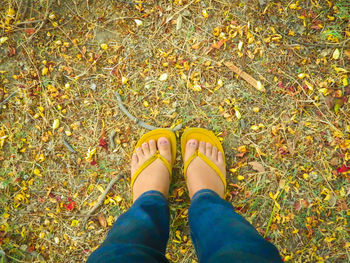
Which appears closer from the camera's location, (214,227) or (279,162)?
(214,227)

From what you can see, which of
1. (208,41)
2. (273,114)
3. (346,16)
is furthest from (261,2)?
(273,114)

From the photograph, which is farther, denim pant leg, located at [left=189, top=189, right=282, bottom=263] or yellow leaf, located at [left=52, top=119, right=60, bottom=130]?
yellow leaf, located at [left=52, top=119, right=60, bottom=130]

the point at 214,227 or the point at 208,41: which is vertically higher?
the point at 208,41

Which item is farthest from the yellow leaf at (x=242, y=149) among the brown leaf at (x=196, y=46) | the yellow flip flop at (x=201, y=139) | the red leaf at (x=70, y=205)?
the red leaf at (x=70, y=205)

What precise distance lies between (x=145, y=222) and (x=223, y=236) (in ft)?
1.26

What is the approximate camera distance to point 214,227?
1137 mm

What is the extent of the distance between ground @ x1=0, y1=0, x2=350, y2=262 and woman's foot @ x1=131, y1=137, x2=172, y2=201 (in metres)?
0.10

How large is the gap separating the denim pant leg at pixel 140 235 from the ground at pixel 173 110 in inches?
13.9

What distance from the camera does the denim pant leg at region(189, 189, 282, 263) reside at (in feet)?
3.10

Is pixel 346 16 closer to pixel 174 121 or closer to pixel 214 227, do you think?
pixel 174 121

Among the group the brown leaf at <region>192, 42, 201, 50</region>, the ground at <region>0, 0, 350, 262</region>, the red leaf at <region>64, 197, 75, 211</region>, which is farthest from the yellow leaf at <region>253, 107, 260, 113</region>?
the red leaf at <region>64, 197, 75, 211</region>

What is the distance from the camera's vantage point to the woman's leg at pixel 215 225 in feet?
3.14

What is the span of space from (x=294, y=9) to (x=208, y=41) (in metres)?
0.60

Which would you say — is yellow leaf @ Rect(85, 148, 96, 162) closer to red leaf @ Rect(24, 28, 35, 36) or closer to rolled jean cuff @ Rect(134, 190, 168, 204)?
rolled jean cuff @ Rect(134, 190, 168, 204)
